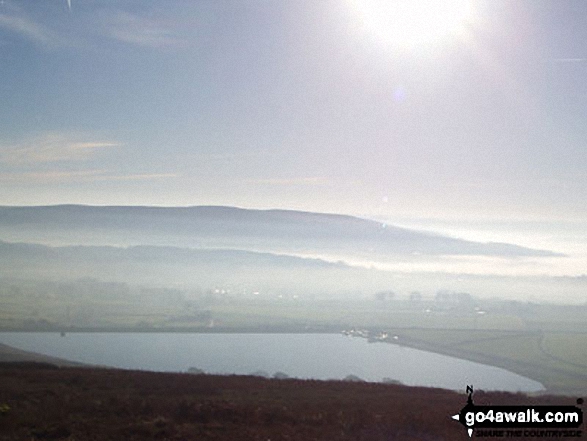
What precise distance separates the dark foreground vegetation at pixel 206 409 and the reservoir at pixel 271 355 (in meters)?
39.1

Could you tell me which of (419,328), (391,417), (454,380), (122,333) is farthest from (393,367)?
(391,417)

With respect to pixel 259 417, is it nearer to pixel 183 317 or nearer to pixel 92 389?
pixel 92 389

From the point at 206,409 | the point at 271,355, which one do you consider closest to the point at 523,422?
the point at 206,409

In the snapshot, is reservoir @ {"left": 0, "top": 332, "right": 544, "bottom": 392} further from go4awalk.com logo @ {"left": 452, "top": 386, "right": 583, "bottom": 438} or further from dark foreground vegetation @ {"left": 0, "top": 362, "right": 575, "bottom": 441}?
go4awalk.com logo @ {"left": 452, "top": 386, "right": 583, "bottom": 438}

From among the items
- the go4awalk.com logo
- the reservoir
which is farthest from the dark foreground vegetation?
the reservoir

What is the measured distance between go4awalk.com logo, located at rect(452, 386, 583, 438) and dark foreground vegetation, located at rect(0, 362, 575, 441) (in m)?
0.80

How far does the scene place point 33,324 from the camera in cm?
11562

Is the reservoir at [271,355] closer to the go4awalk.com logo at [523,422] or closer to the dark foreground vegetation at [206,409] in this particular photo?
the dark foreground vegetation at [206,409]

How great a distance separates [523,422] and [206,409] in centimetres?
1408

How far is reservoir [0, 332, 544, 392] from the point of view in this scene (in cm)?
8000

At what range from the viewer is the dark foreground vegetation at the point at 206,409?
21.0 metres

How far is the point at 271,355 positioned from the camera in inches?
3787

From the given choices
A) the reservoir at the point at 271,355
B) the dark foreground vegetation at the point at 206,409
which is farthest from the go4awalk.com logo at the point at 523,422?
the reservoir at the point at 271,355

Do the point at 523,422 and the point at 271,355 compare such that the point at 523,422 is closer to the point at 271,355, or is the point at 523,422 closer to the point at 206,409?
the point at 206,409
